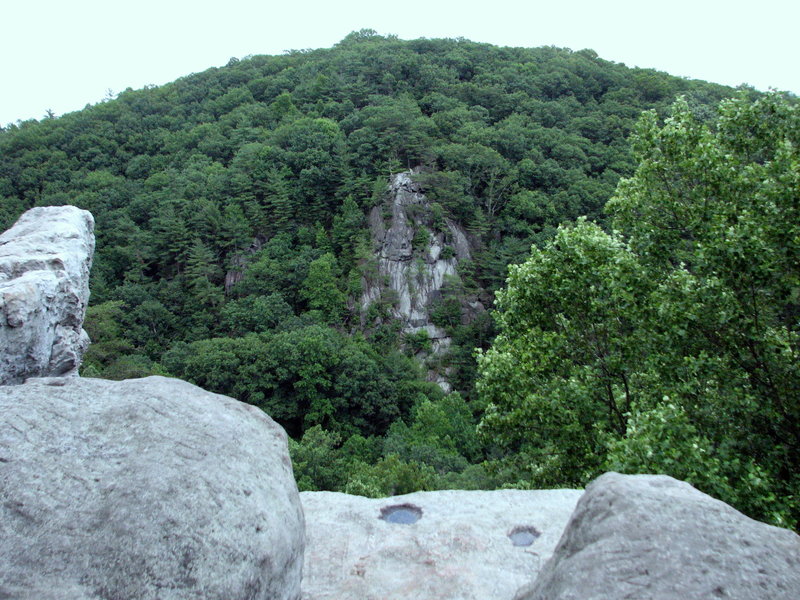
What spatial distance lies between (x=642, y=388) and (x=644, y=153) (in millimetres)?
5424

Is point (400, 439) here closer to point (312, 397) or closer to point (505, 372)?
point (312, 397)

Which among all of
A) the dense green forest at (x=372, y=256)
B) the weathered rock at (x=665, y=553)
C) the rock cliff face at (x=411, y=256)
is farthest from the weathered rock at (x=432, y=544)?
the rock cliff face at (x=411, y=256)

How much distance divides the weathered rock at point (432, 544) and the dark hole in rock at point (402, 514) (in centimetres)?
5

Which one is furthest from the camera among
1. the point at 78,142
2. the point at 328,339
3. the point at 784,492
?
the point at 78,142

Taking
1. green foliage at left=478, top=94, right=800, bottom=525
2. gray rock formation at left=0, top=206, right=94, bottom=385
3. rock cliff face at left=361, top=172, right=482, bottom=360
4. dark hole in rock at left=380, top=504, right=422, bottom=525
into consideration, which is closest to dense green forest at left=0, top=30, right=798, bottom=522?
green foliage at left=478, top=94, right=800, bottom=525

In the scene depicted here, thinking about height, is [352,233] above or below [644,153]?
below

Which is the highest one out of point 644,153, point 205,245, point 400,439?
point 644,153

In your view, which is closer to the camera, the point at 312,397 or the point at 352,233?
the point at 312,397

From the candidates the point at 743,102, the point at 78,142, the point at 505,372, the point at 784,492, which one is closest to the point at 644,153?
the point at 743,102

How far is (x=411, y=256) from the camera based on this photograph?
58.2m

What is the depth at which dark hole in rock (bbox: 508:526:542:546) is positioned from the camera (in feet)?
25.7

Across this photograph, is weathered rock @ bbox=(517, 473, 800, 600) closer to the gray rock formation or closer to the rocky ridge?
the rocky ridge

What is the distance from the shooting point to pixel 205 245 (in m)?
63.4

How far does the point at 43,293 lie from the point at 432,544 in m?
6.55
